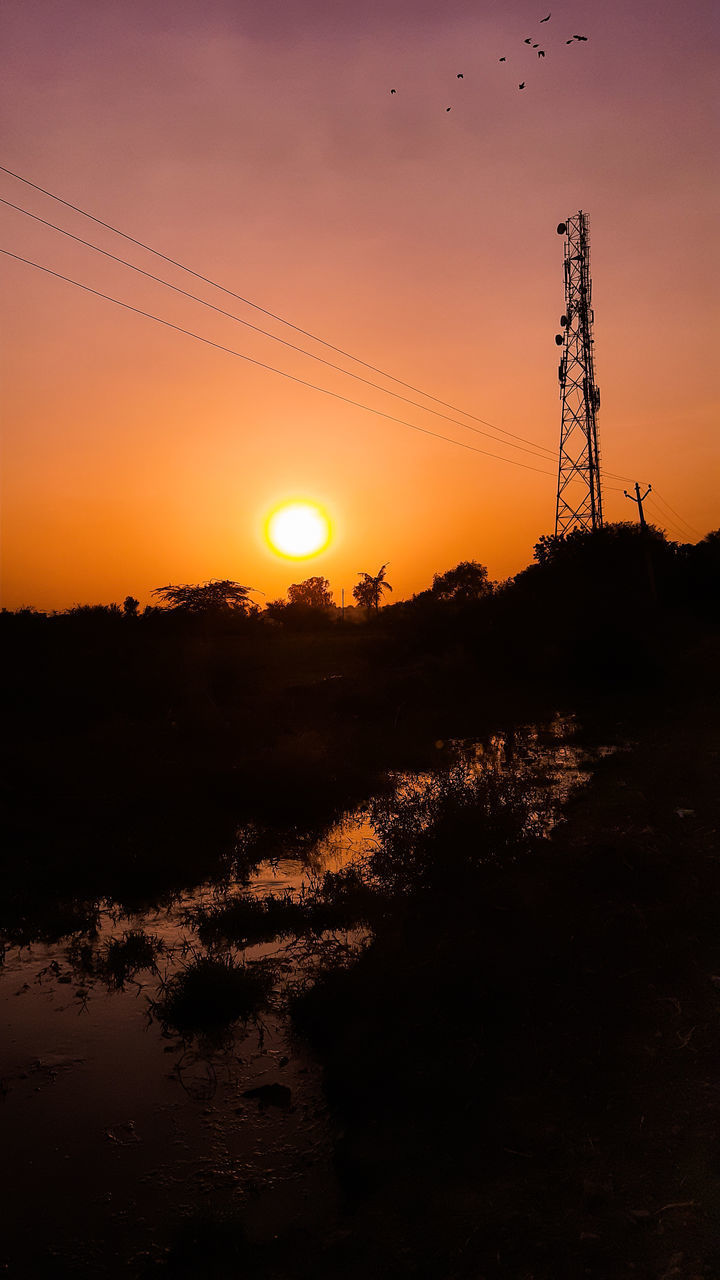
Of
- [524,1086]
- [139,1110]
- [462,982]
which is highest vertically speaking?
[462,982]

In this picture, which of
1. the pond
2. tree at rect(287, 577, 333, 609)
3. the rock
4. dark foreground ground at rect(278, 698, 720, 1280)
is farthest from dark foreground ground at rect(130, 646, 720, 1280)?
tree at rect(287, 577, 333, 609)

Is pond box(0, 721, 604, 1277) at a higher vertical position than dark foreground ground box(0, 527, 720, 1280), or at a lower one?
lower

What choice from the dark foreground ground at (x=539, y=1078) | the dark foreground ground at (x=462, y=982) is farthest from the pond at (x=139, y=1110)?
the dark foreground ground at (x=539, y=1078)

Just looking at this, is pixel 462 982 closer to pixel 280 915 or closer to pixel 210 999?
pixel 210 999

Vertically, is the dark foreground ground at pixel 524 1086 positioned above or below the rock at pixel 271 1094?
above

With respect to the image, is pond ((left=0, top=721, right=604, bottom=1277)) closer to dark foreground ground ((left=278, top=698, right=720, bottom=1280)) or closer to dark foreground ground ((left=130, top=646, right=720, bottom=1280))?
dark foreground ground ((left=130, top=646, right=720, bottom=1280))

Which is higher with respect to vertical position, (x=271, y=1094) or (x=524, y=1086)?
(x=524, y=1086)

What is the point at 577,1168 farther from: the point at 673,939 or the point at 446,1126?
the point at 673,939

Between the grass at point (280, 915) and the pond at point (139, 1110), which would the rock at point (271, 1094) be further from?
the grass at point (280, 915)

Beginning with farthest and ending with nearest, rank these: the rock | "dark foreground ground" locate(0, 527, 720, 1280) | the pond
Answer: the rock → the pond → "dark foreground ground" locate(0, 527, 720, 1280)

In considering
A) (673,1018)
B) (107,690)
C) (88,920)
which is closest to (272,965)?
(88,920)

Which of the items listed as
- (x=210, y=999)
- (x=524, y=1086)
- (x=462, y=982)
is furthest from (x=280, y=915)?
(x=524, y=1086)

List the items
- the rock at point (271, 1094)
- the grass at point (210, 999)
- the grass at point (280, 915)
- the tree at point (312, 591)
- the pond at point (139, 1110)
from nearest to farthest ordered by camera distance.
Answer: the pond at point (139, 1110) < the rock at point (271, 1094) < the grass at point (210, 999) < the grass at point (280, 915) < the tree at point (312, 591)

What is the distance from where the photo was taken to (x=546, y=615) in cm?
3438
